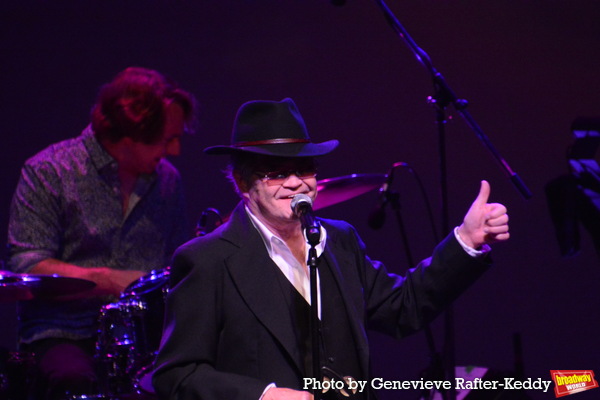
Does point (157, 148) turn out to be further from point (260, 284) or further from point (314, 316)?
point (314, 316)

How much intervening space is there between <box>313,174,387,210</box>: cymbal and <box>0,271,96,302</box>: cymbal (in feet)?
3.37

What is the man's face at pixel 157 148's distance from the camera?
3873mm

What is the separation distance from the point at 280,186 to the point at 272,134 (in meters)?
0.18

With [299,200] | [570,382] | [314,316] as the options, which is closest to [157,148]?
[299,200]

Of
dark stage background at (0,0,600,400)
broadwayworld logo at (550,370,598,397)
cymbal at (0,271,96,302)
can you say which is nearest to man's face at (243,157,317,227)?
cymbal at (0,271,96,302)

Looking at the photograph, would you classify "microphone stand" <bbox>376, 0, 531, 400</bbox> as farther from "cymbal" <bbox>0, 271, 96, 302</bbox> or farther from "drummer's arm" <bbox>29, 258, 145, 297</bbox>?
"cymbal" <bbox>0, 271, 96, 302</bbox>

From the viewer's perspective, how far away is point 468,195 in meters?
4.79

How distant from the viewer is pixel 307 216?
228 cm

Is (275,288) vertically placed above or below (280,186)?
below

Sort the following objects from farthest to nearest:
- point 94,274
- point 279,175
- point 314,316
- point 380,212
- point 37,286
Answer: point 380,212
point 94,274
point 37,286
point 279,175
point 314,316

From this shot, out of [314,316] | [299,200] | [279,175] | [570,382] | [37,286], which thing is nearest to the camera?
[314,316]

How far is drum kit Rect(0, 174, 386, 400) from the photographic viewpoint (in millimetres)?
3309

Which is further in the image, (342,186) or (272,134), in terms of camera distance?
(342,186)

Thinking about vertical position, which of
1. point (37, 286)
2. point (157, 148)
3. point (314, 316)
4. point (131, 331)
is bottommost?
point (131, 331)
